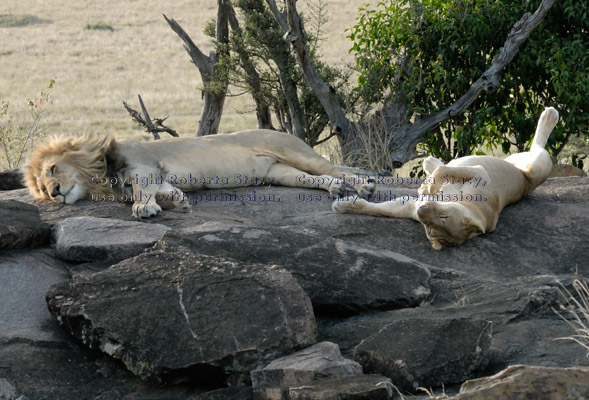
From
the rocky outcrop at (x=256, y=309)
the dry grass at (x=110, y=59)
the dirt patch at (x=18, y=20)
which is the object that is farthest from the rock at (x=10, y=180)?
the dirt patch at (x=18, y=20)

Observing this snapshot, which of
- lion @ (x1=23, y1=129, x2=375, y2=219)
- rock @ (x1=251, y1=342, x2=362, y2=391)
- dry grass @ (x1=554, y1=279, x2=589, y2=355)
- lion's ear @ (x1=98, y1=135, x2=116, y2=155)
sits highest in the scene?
lion's ear @ (x1=98, y1=135, x2=116, y2=155)

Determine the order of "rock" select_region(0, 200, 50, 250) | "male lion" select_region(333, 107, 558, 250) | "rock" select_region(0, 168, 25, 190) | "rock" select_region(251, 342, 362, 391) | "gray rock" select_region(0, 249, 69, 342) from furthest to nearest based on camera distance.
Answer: "rock" select_region(0, 168, 25, 190)
"male lion" select_region(333, 107, 558, 250)
"rock" select_region(0, 200, 50, 250)
"gray rock" select_region(0, 249, 69, 342)
"rock" select_region(251, 342, 362, 391)

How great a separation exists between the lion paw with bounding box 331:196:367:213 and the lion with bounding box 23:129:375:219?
1.44ft

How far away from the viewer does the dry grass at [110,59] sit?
26.0 metres

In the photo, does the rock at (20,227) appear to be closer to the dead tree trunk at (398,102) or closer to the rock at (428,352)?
the rock at (428,352)

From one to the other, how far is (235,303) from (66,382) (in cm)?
95

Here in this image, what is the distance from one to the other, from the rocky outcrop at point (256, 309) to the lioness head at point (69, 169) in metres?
0.45

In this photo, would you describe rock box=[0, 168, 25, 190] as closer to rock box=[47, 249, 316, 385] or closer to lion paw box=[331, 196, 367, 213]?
lion paw box=[331, 196, 367, 213]

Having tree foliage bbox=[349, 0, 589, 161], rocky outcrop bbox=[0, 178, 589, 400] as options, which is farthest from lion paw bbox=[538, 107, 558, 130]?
tree foliage bbox=[349, 0, 589, 161]

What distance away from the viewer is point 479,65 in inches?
398

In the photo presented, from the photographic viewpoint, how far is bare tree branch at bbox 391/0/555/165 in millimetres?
9406

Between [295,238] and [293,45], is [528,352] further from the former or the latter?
[293,45]

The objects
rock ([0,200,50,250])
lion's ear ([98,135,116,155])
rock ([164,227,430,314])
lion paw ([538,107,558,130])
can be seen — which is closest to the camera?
rock ([164,227,430,314])

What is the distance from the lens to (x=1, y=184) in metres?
7.80
